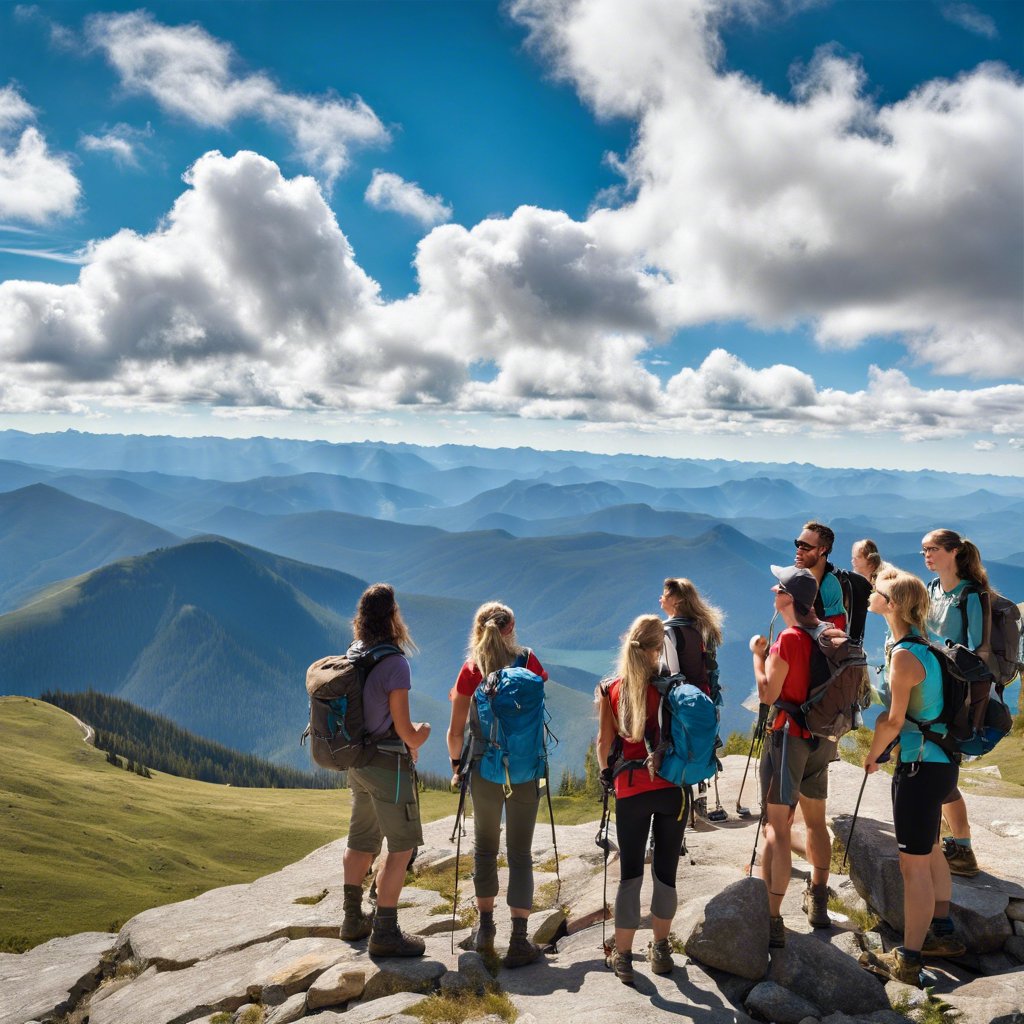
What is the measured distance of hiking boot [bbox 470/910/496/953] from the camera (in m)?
9.26

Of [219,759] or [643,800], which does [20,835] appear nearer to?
[643,800]

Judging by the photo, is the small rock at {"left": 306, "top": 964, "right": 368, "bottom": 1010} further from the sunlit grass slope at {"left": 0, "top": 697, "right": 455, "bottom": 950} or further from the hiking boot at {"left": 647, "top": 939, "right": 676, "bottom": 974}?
the sunlit grass slope at {"left": 0, "top": 697, "right": 455, "bottom": 950}

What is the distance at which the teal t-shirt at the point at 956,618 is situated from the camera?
8.99 metres

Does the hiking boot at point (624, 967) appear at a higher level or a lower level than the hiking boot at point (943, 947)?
lower

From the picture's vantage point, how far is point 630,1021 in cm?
698

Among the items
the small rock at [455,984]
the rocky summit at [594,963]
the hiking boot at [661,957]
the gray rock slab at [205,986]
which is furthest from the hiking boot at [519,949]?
the gray rock slab at [205,986]

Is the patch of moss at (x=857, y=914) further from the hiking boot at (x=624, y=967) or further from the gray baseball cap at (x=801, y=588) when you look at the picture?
the gray baseball cap at (x=801, y=588)

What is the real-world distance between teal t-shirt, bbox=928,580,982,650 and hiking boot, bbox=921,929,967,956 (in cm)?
358

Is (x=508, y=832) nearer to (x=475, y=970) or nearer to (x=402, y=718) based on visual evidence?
(x=475, y=970)

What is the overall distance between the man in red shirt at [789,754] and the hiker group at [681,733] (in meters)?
0.02

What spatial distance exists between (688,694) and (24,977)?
51.6 feet

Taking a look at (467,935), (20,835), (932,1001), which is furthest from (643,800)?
(20,835)

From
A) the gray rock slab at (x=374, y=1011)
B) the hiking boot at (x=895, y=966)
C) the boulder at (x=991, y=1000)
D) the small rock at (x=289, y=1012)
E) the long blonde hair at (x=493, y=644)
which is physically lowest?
the small rock at (x=289, y=1012)

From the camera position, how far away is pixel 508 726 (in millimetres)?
8555
